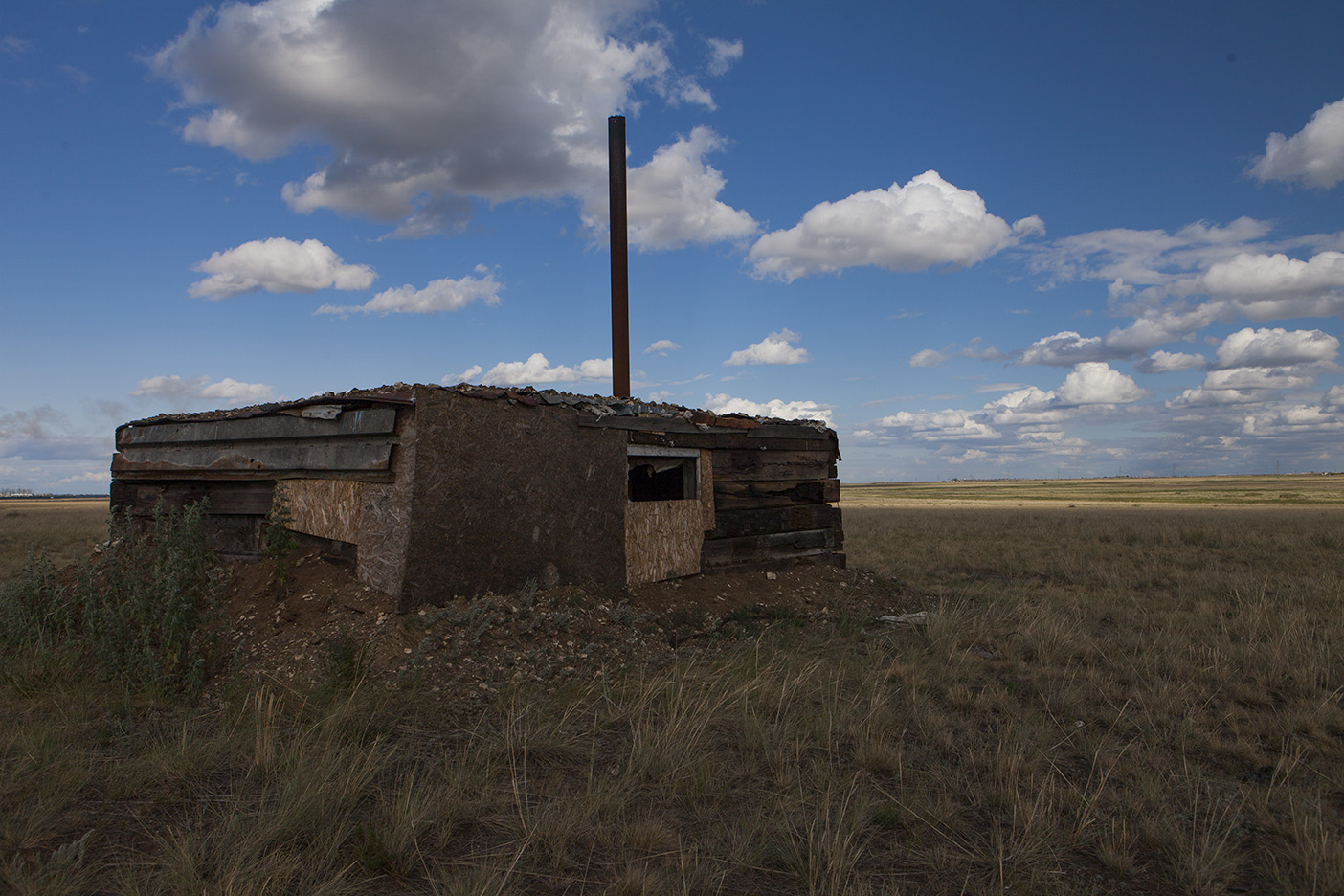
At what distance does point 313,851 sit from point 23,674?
4.02 metres

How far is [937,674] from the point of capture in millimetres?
6012

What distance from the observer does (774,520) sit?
966 centimetres

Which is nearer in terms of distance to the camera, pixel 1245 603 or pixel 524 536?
pixel 524 536

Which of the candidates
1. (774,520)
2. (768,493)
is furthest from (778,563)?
(768,493)

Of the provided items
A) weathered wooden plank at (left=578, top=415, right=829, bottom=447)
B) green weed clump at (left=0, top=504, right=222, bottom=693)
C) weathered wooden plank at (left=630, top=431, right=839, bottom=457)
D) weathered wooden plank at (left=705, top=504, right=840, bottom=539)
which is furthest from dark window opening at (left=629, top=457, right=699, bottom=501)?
green weed clump at (left=0, top=504, right=222, bottom=693)

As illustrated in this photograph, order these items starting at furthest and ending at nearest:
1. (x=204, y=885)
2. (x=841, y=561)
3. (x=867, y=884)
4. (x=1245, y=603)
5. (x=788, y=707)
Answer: (x=841, y=561) < (x=1245, y=603) < (x=788, y=707) < (x=867, y=884) < (x=204, y=885)

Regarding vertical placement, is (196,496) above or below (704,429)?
below

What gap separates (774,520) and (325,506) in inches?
213

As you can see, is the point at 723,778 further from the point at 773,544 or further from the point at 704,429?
the point at 773,544

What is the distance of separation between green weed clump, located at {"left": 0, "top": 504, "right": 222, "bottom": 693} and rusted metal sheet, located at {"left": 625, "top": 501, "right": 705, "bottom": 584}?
12.2ft

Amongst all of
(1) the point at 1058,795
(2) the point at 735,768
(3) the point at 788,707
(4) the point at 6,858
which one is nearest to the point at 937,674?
(3) the point at 788,707

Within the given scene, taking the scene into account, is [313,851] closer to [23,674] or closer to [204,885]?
[204,885]

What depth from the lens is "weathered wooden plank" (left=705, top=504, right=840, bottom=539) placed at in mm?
8961

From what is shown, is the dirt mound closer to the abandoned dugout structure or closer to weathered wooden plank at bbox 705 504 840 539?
the abandoned dugout structure
